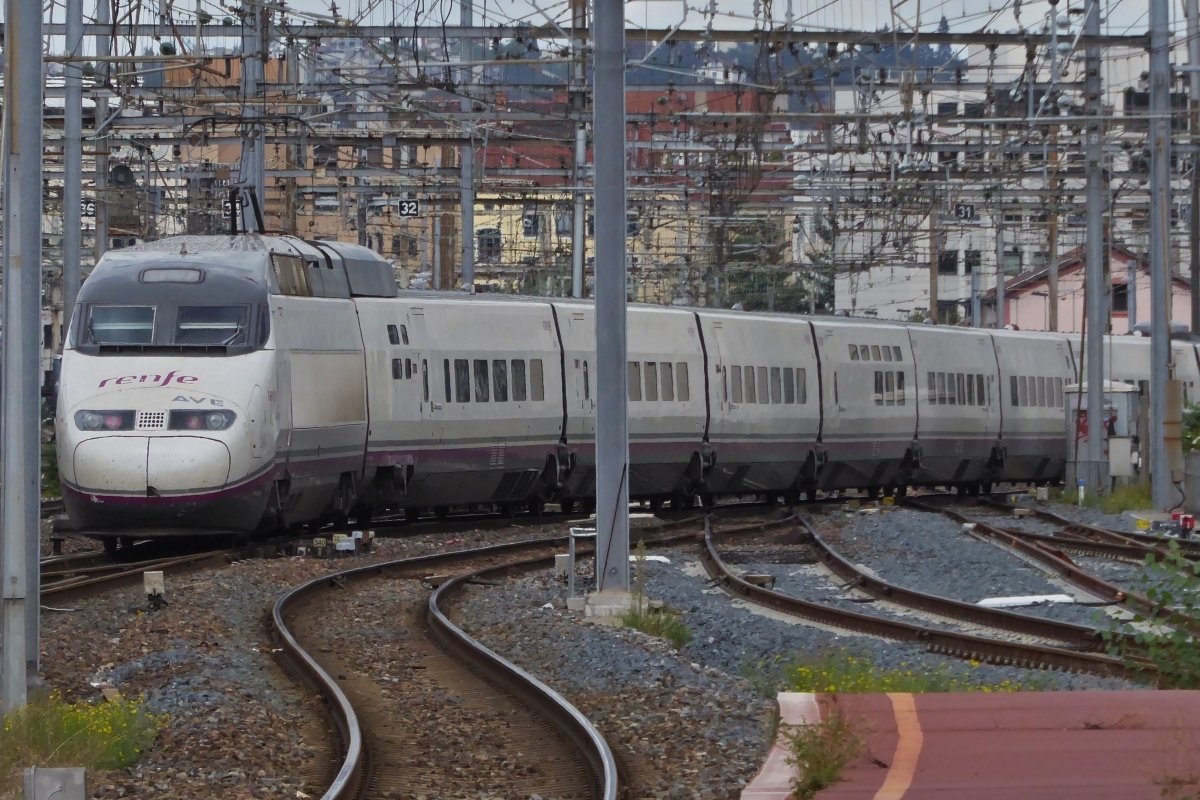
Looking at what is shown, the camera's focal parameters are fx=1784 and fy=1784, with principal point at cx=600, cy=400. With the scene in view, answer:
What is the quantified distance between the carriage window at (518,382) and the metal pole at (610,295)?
9.91 metres

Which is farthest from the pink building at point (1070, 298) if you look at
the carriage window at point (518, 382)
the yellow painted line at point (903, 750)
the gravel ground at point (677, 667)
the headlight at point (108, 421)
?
the yellow painted line at point (903, 750)

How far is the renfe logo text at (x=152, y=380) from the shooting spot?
17.7 m

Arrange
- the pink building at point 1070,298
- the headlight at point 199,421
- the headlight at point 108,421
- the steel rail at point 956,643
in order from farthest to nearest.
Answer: the pink building at point 1070,298 < the headlight at point 199,421 < the headlight at point 108,421 < the steel rail at point 956,643

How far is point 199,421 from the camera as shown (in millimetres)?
17656

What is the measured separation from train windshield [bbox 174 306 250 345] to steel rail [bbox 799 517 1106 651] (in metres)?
6.69

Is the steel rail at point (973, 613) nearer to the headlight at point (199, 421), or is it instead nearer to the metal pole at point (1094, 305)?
the headlight at point (199, 421)

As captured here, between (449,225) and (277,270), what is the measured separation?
35565 mm

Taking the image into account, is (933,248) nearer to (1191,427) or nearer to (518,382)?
(1191,427)

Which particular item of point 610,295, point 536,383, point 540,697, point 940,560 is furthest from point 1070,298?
point 540,697

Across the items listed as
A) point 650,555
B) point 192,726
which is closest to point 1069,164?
point 650,555

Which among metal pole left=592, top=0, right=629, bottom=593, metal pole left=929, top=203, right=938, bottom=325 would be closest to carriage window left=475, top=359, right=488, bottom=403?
metal pole left=592, top=0, right=629, bottom=593

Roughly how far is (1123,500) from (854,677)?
19.1m

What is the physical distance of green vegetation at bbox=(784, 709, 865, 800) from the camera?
6395mm

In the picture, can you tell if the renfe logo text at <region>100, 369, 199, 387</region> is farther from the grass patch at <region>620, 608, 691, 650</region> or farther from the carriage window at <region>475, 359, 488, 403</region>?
the carriage window at <region>475, 359, 488, 403</region>
